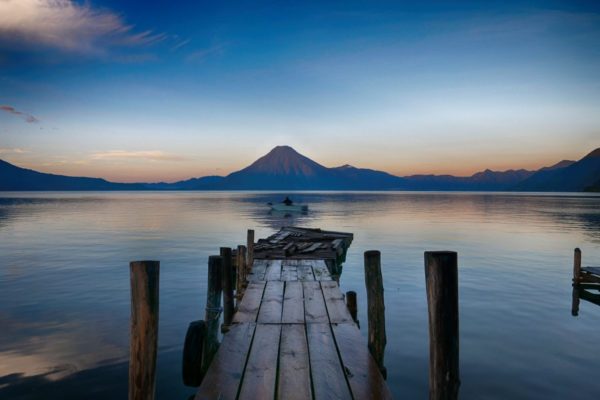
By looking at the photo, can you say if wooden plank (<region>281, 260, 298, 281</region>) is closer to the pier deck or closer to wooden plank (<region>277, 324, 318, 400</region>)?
the pier deck

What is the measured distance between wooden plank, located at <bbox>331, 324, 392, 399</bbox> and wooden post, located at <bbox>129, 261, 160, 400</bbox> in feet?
9.07

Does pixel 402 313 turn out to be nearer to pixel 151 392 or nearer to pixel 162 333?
pixel 162 333

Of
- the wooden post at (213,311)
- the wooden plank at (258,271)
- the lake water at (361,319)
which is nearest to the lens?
the wooden post at (213,311)

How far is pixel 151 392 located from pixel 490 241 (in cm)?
3660

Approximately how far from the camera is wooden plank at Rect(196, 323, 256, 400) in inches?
206

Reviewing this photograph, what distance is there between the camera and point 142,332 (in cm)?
517

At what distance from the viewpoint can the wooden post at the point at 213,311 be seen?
7.79m

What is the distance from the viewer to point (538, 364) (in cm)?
1044

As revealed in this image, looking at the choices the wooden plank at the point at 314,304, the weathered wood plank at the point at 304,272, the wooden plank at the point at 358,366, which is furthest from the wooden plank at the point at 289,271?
the wooden plank at the point at 358,366

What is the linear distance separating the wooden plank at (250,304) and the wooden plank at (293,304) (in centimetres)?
65

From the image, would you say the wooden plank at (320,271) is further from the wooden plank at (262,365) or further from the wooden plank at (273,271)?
the wooden plank at (262,365)

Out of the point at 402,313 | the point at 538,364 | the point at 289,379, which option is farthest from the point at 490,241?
the point at 289,379

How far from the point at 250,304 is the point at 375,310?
10.6ft

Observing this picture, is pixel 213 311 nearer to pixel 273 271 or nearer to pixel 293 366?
pixel 293 366
